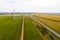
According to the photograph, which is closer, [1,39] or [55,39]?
[1,39]

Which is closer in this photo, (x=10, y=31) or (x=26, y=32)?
(x=26, y=32)

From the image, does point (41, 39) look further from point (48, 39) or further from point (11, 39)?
point (11, 39)

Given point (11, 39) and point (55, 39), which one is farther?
point (55, 39)

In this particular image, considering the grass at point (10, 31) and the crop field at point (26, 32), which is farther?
the crop field at point (26, 32)

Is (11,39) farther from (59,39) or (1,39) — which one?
(59,39)

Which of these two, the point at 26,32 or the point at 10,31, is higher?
the point at 26,32

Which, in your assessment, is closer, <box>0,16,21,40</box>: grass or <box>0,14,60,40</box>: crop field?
<box>0,16,21,40</box>: grass

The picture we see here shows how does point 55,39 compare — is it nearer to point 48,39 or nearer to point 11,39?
point 48,39

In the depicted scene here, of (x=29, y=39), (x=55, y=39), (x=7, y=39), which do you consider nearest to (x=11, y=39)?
(x=7, y=39)

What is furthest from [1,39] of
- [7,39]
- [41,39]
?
[41,39]
